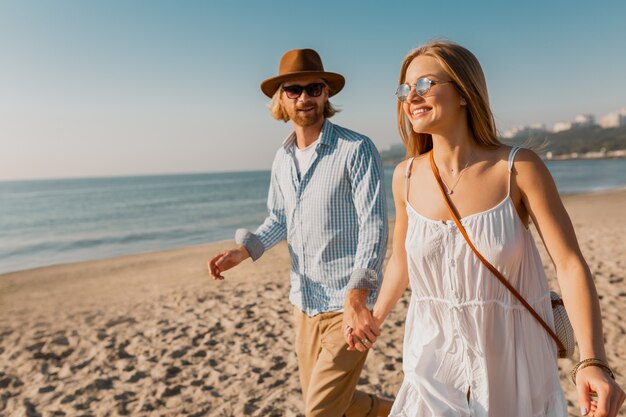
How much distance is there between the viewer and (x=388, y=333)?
659 centimetres

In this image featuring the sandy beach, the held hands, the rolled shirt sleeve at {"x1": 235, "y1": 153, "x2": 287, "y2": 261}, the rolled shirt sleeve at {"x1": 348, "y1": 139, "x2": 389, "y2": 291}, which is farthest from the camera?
the sandy beach

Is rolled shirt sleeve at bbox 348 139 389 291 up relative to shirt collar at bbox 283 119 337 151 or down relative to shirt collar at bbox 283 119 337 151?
down

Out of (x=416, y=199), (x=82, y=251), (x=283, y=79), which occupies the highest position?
(x=283, y=79)

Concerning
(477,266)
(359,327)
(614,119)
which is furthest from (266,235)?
(614,119)

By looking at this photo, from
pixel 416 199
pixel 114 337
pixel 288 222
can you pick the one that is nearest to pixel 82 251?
pixel 114 337

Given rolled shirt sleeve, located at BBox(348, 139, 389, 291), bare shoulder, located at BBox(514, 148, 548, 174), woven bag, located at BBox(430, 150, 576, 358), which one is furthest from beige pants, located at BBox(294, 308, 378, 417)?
bare shoulder, located at BBox(514, 148, 548, 174)

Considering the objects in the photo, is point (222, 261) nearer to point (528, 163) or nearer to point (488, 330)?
point (488, 330)

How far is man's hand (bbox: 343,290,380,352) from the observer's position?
2369 millimetres

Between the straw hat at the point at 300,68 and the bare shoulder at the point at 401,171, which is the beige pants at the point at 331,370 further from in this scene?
the straw hat at the point at 300,68

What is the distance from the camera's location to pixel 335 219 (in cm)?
308

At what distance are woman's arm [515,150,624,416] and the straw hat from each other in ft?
5.97

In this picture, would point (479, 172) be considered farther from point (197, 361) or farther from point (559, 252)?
point (197, 361)

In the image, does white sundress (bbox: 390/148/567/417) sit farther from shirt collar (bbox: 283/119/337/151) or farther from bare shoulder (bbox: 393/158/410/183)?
shirt collar (bbox: 283/119/337/151)

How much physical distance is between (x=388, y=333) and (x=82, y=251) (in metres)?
17.6
